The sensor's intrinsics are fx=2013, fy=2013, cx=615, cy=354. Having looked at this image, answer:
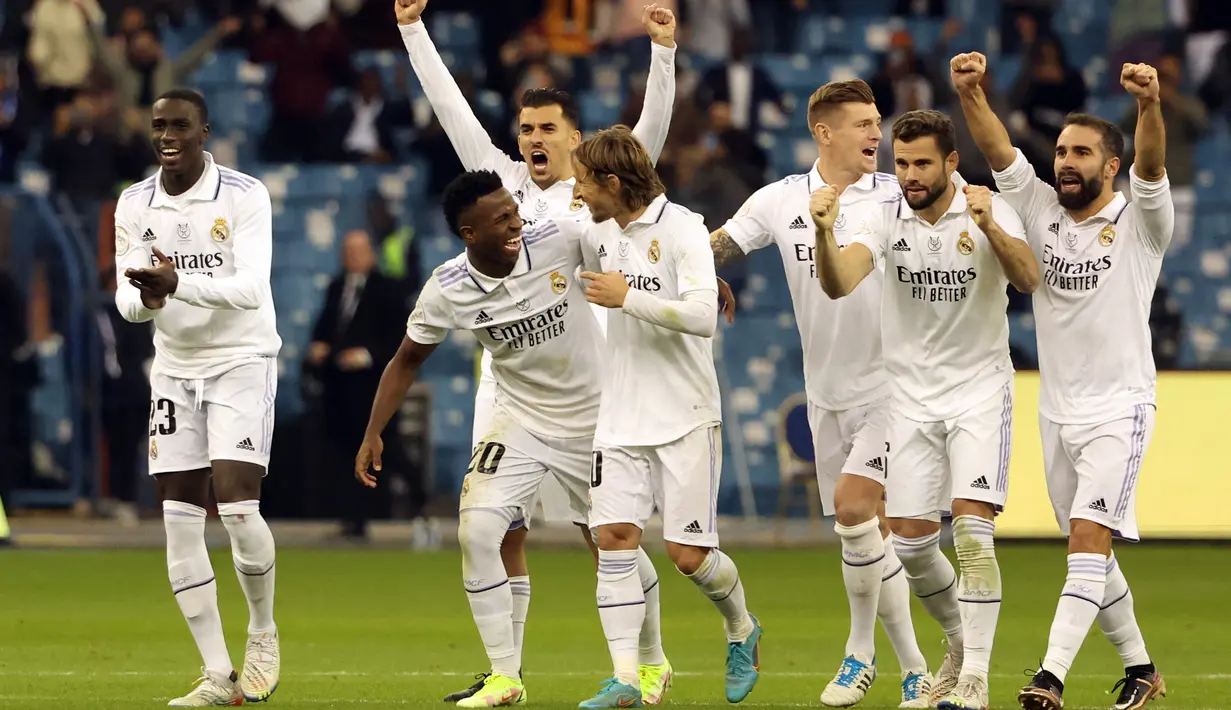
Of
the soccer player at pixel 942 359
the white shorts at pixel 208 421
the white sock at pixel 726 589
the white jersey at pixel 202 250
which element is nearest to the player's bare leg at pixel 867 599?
the soccer player at pixel 942 359

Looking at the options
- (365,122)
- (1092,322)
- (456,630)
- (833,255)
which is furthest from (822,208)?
(365,122)

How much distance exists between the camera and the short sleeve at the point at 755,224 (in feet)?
→ 30.0

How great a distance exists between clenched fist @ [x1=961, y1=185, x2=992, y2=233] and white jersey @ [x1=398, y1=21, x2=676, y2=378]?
5.53ft

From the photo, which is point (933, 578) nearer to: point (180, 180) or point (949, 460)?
point (949, 460)

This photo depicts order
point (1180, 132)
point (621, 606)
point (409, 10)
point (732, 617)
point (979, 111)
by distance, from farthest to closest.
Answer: point (1180, 132), point (409, 10), point (732, 617), point (979, 111), point (621, 606)

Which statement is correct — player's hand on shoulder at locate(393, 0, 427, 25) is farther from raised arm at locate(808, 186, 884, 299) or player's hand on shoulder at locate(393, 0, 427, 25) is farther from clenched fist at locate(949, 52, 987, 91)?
clenched fist at locate(949, 52, 987, 91)

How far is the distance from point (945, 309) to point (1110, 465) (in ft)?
3.03

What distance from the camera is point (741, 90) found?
68.0 feet

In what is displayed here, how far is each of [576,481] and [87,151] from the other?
1211 cm

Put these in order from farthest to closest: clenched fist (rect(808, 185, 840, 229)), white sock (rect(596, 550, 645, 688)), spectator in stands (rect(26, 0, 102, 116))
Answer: spectator in stands (rect(26, 0, 102, 116))
white sock (rect(596, 550, 645, 688))
clenched fist (rect(808, 185, 840, 229))

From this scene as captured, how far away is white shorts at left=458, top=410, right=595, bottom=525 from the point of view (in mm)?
8406

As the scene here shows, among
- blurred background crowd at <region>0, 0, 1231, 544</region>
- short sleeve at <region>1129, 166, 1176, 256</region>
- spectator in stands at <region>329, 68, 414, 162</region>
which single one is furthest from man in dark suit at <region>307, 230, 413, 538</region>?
short sleeve at <region>1129, 166, 1176, 256</region>

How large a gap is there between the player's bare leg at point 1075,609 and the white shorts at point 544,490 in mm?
2102

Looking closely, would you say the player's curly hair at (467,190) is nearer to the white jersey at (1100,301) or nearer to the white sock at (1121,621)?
the white jersey at (1100,301)
